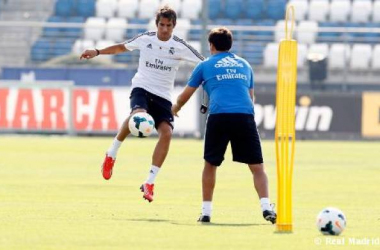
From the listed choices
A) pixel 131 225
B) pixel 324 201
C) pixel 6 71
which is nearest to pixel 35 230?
pixel 131 225

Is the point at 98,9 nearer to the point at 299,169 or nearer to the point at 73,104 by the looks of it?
the point at 73,104

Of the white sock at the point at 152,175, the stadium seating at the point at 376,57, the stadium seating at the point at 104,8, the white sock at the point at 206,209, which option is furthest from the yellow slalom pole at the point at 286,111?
the stadium seating at the point at 104,8

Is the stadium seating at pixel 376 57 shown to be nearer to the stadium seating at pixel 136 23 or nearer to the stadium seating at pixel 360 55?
the stadium seating at pixel 360 55

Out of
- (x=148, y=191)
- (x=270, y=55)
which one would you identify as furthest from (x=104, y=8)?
(x=148, y=191)

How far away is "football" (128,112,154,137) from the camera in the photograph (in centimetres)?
1468

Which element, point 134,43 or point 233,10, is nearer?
point 134,43

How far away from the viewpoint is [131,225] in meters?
11.9

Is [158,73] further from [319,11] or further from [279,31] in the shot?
[319,11]

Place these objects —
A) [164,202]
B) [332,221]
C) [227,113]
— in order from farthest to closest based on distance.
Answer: [164,202] → [227,113] → [332,221]

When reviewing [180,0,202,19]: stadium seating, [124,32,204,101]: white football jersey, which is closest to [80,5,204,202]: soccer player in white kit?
[124,32,204,101]: white football jersey

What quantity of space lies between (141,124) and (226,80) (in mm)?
2274

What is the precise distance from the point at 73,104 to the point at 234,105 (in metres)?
23.6

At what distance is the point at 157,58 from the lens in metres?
15.0

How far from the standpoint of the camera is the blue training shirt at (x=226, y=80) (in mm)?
12656
